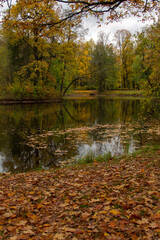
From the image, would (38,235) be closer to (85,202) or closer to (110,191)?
(85,202)

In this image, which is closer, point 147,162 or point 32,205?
point 32,205

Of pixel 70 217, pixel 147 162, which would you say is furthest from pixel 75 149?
pixel 70 217

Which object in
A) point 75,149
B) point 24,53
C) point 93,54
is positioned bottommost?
point 75,149

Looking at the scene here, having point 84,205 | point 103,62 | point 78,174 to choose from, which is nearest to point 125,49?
point 103,62

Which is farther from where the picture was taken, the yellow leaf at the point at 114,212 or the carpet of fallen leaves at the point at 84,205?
the yellow leaf at the point at 114,212

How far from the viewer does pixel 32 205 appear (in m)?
4.59

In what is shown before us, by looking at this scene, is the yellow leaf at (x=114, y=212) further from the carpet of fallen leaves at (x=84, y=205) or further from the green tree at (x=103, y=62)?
the green tree at (x=103, y=62)

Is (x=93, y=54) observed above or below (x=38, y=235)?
above

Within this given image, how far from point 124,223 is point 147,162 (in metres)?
4.26

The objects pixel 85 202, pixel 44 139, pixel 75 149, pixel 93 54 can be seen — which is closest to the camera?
pixel 85 202

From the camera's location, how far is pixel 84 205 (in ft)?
14.5

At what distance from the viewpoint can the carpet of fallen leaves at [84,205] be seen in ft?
11.2

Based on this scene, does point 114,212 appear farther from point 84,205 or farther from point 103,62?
point 103,62

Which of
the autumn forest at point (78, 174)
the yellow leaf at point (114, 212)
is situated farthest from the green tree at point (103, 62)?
the yellow leaf at point (114, 212)
